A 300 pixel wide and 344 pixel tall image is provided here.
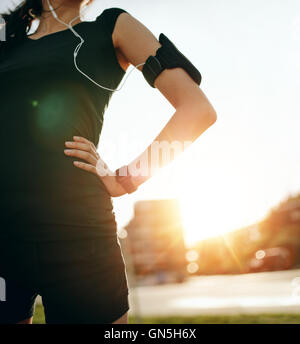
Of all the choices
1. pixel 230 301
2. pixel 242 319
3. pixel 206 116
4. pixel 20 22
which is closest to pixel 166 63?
pixel 206 116

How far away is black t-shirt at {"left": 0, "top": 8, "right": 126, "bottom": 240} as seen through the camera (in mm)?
1065

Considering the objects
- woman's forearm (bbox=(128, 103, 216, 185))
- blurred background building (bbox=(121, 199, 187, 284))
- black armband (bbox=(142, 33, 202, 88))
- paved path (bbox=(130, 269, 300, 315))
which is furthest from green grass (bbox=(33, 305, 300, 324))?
blurred background building (bbox=(121, 199, 187, 284))

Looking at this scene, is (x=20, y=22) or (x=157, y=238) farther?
(x=157, y=238)

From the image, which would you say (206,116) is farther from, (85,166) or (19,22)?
(19,22)

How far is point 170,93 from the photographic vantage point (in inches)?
49.8

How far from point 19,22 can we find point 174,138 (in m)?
0.97

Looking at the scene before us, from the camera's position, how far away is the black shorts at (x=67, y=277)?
1037 millimetres

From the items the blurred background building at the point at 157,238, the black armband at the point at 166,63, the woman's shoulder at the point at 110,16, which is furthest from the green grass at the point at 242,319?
the blurred background building at the point at 157,238

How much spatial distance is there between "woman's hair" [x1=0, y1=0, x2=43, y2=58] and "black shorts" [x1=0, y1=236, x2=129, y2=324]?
867 mm

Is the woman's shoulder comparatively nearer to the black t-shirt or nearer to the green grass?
the black t-shirt

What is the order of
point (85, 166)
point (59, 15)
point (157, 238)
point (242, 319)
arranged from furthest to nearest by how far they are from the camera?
1. point (157, 238)
2. point (242, 319)
3. point (59, 15)
4. point (85, 166)
